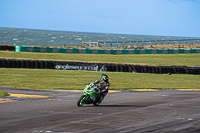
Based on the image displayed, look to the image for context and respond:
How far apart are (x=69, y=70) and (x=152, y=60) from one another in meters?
14.7

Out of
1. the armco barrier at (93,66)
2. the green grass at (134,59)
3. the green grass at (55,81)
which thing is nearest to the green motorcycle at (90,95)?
the green grass at (55,81)

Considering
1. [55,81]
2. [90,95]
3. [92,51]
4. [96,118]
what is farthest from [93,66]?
[96,118]

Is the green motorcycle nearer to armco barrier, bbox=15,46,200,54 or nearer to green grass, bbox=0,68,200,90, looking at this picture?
green grass, bbox=0,68,200,90

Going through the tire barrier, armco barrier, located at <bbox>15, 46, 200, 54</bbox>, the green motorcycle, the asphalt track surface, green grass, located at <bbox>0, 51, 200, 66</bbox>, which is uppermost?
the tire barrier

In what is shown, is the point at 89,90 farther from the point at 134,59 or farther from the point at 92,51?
the point at 92,51

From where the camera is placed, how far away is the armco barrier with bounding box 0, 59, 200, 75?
31531 mm

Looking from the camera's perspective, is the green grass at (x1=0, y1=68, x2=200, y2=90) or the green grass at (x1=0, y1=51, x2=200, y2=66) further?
the green grass at (x1=0, y1=51, x2=200, y2=66)

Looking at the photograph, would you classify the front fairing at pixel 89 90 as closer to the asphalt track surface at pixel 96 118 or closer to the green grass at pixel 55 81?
the asphalt track surface at pixel 96 118

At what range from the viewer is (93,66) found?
34250 mm

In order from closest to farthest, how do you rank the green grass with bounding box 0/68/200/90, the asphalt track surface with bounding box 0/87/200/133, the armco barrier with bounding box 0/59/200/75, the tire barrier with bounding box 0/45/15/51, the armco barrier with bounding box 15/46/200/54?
the asphalt track surface with bounding box 0/87/200/133 < the green grass with bounding box 0/68/200/90 < the armco barrier with bounding box 0/59/200/75 < the armco barrier with bounding box 15/46/200/54 < the tire barrier with bounding box 0/45/15/51

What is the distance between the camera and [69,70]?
33312mm

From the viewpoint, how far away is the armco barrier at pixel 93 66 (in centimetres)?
3153

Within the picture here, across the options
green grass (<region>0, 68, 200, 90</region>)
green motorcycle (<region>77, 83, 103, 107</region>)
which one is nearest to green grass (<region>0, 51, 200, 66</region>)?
green grass (<region>0, 68, 200, 90</region>)

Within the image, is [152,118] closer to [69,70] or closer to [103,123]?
[103,123]
